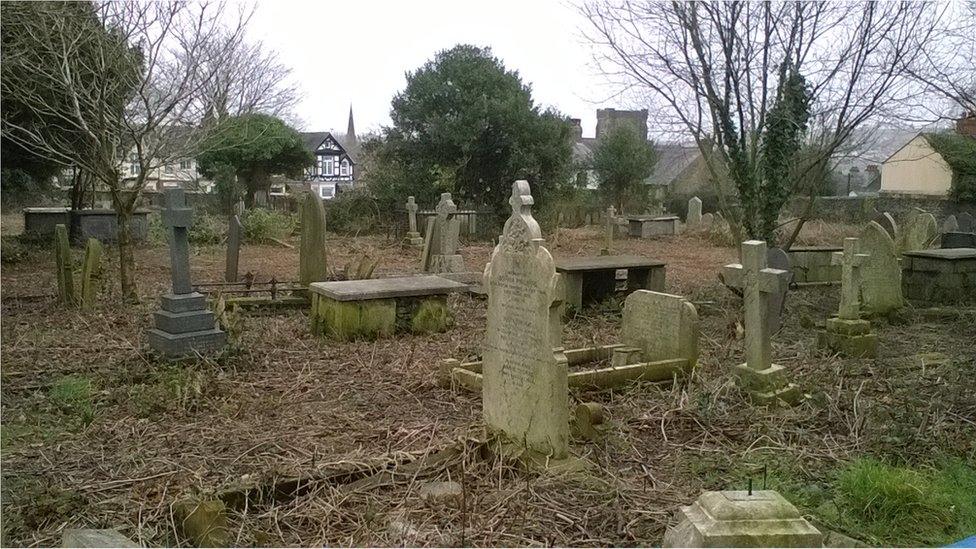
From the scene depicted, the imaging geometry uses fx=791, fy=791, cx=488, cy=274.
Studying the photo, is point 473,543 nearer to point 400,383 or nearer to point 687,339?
point 400,383

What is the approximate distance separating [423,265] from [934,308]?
861 centimetres

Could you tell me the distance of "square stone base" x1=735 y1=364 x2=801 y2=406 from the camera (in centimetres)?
675

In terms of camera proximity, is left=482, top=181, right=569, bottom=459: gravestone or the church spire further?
the church spire

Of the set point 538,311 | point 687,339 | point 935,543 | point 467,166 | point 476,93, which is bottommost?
point 935,543

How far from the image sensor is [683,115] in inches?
520

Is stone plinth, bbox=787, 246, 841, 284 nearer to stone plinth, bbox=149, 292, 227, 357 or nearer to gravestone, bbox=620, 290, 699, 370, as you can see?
gravestone, bbox=620, 290, 699, 370

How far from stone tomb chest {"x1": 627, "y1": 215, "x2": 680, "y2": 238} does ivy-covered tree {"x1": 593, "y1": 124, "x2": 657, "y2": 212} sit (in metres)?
4.34

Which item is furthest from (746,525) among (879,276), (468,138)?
(468,138)

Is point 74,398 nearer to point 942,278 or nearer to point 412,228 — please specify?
point 942,278

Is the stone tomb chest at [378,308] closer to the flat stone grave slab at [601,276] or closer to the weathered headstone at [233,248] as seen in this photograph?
the flat stone grave slab at [601,276]

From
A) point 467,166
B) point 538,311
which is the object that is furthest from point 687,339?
point 467,166

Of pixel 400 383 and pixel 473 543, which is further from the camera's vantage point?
pixel 400 383

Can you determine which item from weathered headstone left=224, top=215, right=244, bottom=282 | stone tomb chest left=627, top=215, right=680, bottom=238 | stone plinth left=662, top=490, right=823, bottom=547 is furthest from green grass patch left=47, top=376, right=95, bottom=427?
stone tomb chest left=627, top=215, right=680, bottom=238

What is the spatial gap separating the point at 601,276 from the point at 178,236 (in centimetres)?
596
